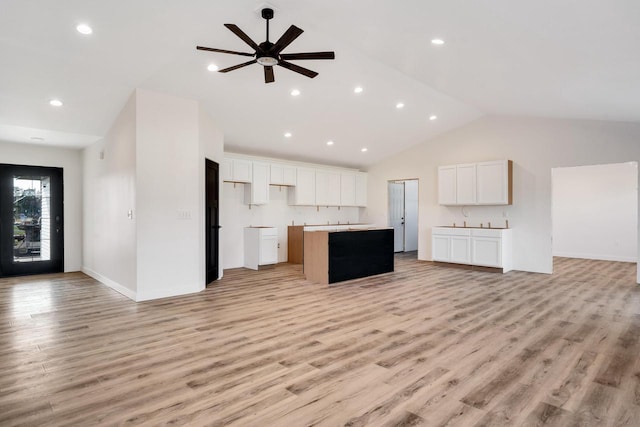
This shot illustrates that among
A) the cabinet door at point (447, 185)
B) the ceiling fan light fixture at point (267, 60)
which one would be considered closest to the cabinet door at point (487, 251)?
the cabinet door at point (447, 185)

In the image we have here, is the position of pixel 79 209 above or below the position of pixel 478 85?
below

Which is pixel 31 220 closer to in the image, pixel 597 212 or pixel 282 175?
pixel 282 175

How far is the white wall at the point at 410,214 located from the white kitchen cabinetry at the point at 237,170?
523cm

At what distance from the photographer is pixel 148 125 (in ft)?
16.4

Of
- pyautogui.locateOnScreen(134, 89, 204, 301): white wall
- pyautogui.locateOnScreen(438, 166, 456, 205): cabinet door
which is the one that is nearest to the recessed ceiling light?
pyautogui.locateOnScreen(134, 89, 204, 301): white wall

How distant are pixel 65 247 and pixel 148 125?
442 centimetres

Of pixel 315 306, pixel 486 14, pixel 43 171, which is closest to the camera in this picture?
pixel 486 14

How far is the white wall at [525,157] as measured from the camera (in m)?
6.45

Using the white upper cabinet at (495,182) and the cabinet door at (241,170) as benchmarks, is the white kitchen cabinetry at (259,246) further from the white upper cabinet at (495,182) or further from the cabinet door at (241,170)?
the white upper cabinet at (495,182)

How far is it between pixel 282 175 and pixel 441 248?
4040 mm

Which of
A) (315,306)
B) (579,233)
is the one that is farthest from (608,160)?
(315,306)

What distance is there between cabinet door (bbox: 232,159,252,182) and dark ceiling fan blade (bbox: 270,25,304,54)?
4.35 m

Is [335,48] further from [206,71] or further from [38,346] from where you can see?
[38,346]

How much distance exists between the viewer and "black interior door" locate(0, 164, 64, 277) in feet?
22.6
